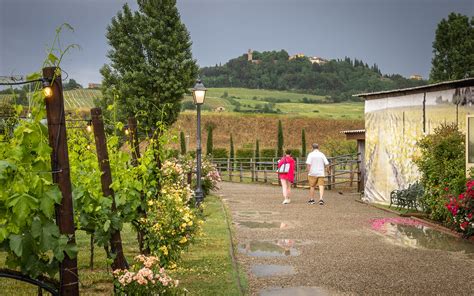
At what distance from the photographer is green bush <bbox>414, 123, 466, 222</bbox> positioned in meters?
13.3

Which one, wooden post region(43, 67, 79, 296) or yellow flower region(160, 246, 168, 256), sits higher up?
wooden post region(43, 67, 79, 296)

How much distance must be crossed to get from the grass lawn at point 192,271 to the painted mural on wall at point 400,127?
23.7ft

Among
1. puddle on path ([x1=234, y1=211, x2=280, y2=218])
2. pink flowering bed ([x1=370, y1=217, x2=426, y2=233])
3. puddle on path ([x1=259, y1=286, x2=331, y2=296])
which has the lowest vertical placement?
puddle on path ([x1=234, y1=211, x2=280, y2=218])

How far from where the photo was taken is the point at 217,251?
10.3 m

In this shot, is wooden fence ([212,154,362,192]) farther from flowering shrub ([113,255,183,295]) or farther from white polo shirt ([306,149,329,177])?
flowering shrub ([113,255,183,295])

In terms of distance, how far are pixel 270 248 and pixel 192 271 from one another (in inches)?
99.0

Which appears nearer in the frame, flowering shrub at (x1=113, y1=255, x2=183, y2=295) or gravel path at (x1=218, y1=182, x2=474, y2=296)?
flowering shrub at (x1=113, y1=255, x2=183, y2=295)

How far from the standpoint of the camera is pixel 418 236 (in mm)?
12242

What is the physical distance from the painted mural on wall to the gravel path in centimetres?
302

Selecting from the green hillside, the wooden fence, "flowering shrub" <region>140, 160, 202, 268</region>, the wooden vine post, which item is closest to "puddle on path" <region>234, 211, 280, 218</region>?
the wooden vine post

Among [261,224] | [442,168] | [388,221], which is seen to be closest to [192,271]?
[261,224]

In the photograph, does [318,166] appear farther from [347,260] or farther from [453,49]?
[453,49]

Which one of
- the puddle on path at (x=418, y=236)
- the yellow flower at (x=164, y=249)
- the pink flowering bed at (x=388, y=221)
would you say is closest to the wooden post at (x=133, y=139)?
the yellow flower at (x=164, y=249)

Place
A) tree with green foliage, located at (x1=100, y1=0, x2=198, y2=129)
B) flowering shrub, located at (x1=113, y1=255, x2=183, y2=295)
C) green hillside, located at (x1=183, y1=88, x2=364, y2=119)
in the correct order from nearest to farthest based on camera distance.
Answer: flowering shrub, located at (x1=113, y1=255, x2=183, y2=295)
tree with green foliage, located at (x1=100, y1=0, x2=198, y2=129)
green hillside, located at (x1=183, y1=88, x2=364, y2=119)
